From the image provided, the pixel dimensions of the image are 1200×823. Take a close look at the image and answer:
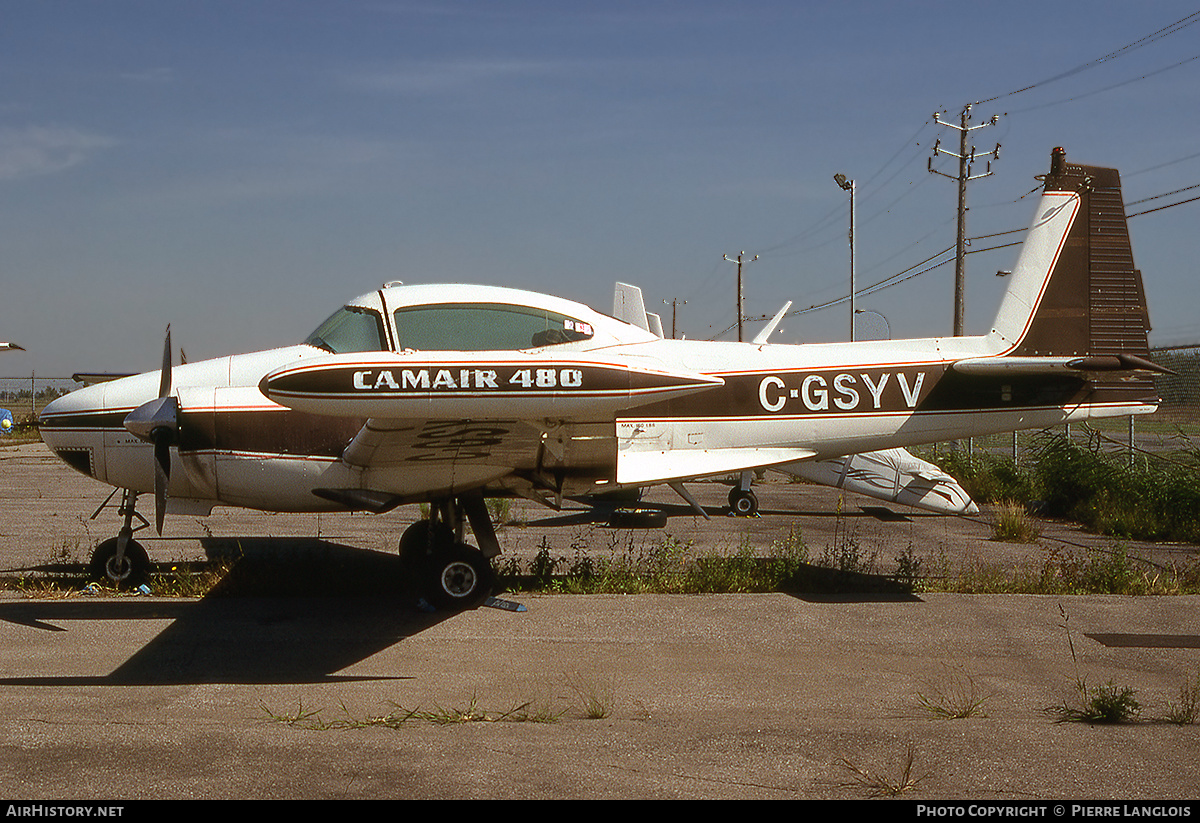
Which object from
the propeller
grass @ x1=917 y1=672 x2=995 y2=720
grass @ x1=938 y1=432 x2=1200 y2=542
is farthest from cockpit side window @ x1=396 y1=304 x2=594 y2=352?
grass @ x1=938 y1=432 x2=1200 y2=542

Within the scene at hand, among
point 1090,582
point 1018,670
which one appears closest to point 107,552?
point 1018,670

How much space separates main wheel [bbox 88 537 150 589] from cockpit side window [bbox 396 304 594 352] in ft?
11.9

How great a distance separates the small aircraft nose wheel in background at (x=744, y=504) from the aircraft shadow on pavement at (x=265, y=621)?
23.7ft

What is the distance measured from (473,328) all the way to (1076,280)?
6441 mm

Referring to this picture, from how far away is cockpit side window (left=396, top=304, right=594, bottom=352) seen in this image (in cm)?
766

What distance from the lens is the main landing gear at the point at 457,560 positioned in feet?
26.4

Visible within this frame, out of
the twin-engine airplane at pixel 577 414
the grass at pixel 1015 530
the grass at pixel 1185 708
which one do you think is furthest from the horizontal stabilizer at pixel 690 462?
the grass at pixel 1015 530

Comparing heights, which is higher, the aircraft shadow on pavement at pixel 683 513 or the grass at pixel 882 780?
the aircraft shadow on pavement at pixel 683 513

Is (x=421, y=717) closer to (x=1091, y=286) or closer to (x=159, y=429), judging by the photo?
(x=159, y=429)

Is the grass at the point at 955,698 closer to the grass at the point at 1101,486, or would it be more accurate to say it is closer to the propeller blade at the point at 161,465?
the propeller blade at the point at 161,465

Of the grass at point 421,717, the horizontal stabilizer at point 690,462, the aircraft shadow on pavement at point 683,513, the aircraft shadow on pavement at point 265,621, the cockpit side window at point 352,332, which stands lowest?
the grass at point 421,717

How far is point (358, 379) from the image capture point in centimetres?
566

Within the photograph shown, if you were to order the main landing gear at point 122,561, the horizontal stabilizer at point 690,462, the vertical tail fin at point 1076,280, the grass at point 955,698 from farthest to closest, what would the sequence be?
1. the vertical tail fin at point 1076,280
2. the main landing gear at point 122,561
3. the horizontal stabilizer at point 690,462
4. the grass at point 955,698
